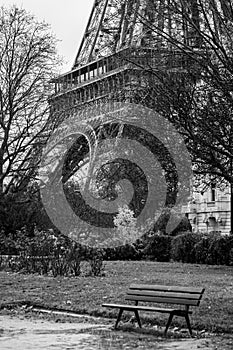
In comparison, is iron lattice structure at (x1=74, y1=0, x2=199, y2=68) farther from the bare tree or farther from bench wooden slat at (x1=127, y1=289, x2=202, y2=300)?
the bare tree

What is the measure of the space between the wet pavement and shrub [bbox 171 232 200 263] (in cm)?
1544

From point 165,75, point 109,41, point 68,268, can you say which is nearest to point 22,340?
point 165,75

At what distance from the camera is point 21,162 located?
28.8 m

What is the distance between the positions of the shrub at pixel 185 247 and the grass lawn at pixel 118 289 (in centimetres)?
355

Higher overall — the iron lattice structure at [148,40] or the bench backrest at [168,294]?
the iron lattice structure at [148,40]

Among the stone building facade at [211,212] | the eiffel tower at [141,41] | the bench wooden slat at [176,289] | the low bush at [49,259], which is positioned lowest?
the bench wooden slat at [176,289]

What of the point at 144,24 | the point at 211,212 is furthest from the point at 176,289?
the point at 211,212

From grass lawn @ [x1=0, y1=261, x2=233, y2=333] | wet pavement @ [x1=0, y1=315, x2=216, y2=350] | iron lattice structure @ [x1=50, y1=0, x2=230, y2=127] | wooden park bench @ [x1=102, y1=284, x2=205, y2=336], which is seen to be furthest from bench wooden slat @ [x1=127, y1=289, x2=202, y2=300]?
iron lattice structure @ [x1=50, y1=0, x2=230, y2=127]

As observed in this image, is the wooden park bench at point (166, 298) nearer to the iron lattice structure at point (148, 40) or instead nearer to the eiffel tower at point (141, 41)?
the iron lattice structure at point (148, 40)

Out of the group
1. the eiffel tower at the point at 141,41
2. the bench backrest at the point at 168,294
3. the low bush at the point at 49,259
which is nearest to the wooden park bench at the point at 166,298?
the bench backrest at the point at 168,294

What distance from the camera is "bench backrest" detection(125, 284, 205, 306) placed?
11321 millimetres

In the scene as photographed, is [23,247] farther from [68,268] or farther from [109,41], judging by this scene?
[109,41]

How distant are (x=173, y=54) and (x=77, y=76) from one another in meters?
28.1

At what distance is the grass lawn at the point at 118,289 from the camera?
493 inches
